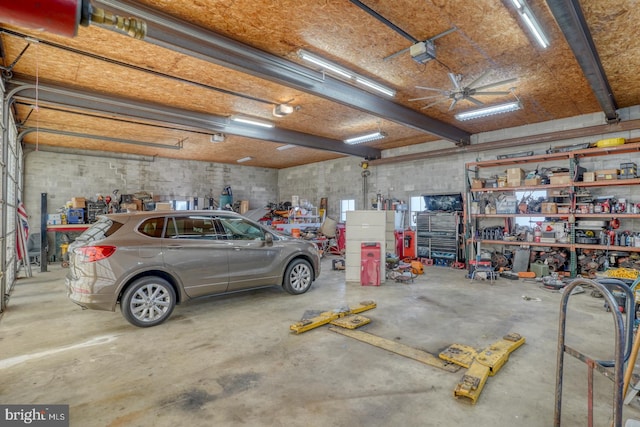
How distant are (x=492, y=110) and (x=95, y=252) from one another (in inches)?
273

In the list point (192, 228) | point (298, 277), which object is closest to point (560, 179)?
point (298, 277)

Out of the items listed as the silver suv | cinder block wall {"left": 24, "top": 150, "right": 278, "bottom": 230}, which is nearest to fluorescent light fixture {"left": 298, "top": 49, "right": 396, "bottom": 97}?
the silver suv

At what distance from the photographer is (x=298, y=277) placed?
5402mm

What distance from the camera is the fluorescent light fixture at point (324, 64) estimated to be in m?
4.14

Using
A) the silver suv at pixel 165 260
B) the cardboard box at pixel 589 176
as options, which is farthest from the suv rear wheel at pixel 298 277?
the cardboard box at pixel 589 176

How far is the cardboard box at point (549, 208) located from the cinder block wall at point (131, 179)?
420 inches

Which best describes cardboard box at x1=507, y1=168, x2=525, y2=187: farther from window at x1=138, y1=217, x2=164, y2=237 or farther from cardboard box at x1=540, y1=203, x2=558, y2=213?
window at x1=138, y1=217, x2=164, y2=237

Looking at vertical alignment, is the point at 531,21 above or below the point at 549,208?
above

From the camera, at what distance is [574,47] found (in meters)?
3.67

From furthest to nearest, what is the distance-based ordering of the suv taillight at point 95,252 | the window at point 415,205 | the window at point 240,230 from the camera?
the window at point 415,205
the window at point 240,230
the suv taillight at point 95,252

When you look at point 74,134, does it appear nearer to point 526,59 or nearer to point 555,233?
point 526,59

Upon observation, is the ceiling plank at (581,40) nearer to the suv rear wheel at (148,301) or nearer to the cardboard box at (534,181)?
the cardboard box at (534,181)

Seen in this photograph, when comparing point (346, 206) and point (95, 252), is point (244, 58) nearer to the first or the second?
point (95, 252)

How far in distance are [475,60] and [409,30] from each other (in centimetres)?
134
